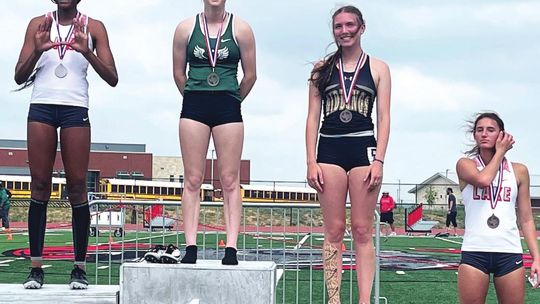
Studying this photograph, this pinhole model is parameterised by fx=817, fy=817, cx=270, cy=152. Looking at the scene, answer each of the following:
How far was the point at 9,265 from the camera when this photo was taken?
13.3 meters

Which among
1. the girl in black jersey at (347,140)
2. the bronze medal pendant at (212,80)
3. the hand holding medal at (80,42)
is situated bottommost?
the girl in black jersey at (347,140)

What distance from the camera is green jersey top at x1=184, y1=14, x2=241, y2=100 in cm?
523

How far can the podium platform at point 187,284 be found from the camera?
5.04 m

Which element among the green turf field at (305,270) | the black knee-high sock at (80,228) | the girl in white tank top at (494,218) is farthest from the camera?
the green turf field at (305,270)

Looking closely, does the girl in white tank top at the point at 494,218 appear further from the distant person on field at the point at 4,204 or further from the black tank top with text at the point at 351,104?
the distant person on field at the point at 4,204

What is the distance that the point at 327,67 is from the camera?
5.26 meters

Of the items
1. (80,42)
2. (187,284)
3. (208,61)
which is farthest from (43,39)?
(187,284)

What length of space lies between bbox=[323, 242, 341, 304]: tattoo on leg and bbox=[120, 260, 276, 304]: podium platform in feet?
1.21

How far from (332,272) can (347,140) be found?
85cm

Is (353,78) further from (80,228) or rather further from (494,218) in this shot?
(80,228)

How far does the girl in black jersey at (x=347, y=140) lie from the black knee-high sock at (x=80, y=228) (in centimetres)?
151

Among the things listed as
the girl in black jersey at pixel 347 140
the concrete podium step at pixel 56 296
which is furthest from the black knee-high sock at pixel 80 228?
the girl in black jersey at pixel 347 140

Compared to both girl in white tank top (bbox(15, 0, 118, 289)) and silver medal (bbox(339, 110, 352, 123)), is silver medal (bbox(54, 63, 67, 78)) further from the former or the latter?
silver medal (bbox(339, 110, 352, 123))

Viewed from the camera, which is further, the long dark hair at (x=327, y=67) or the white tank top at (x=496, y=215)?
the long dark hair at (x=327, y=67)
